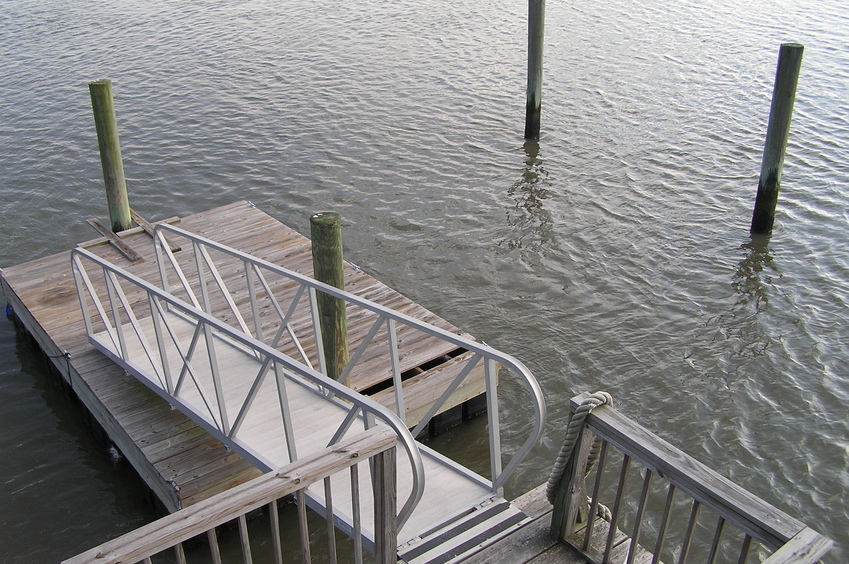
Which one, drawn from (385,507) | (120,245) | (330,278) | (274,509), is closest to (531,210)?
(120,245)

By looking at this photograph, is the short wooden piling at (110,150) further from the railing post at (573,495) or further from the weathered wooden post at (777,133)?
the weathered wooden post at (777,133)

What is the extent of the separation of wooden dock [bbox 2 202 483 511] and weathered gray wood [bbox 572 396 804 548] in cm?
351

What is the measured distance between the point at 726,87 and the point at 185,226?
10.9m

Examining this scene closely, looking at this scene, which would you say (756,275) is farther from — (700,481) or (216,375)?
(700,481)

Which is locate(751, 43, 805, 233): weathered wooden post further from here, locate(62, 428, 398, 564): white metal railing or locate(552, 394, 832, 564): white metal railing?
locate(62, 428, 398, 564): white metal railing

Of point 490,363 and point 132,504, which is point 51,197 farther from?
point 490,363

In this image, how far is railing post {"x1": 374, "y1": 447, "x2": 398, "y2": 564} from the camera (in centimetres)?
360

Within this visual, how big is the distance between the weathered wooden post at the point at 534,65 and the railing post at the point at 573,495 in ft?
34.3

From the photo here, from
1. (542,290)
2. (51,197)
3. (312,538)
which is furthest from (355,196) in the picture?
(312,538)

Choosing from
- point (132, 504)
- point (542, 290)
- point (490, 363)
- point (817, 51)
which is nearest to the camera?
point (490, 363)

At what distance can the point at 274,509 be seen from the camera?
3352 millimetres

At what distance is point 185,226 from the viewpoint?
10867 mm

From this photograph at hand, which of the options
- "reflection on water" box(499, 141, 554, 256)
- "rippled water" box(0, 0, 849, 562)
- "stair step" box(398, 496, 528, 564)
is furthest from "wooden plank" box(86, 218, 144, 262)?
"stair step" box(398, 496, 528, 564)

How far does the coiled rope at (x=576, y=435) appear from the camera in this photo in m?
3.88
